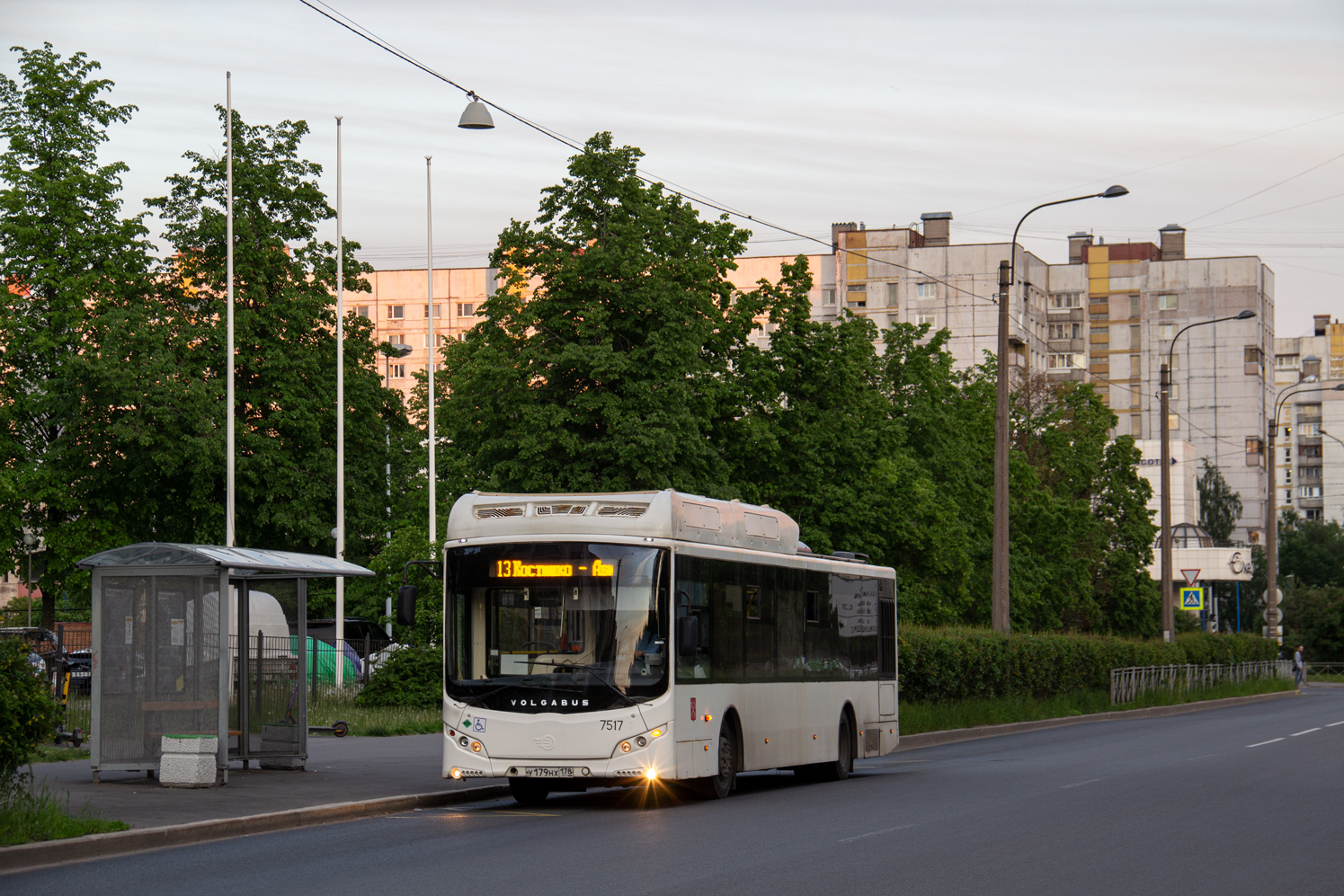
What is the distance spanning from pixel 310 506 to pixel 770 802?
106ft

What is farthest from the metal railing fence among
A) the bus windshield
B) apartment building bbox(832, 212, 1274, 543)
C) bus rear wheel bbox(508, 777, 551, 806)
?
apartment building bbox(832, 212, 1274, 543)

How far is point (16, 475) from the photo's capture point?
43719 millimetres

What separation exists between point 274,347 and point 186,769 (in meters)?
32.0

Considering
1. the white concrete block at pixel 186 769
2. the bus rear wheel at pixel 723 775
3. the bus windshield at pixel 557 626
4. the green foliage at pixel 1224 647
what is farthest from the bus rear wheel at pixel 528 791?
the green foliage at pixel 1224 647

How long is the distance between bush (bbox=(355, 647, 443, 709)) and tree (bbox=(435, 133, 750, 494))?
4312 mm

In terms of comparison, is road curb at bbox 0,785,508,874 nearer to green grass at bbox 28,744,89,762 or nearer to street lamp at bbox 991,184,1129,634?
green grass at bbox 28,744,89,762

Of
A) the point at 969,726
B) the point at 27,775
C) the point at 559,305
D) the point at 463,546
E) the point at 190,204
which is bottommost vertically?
the point at 969,726

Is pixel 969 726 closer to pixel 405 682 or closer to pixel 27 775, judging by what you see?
pixel 405 682

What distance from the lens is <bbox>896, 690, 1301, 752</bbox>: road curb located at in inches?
1220

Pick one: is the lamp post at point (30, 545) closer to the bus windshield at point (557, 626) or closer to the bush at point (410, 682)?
the bush at point (410, 682)

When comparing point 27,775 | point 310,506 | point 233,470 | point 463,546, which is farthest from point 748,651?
point 310,506

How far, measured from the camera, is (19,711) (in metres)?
12.8

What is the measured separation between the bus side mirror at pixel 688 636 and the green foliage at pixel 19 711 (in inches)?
241

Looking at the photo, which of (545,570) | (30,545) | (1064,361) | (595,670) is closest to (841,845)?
(595,670)
